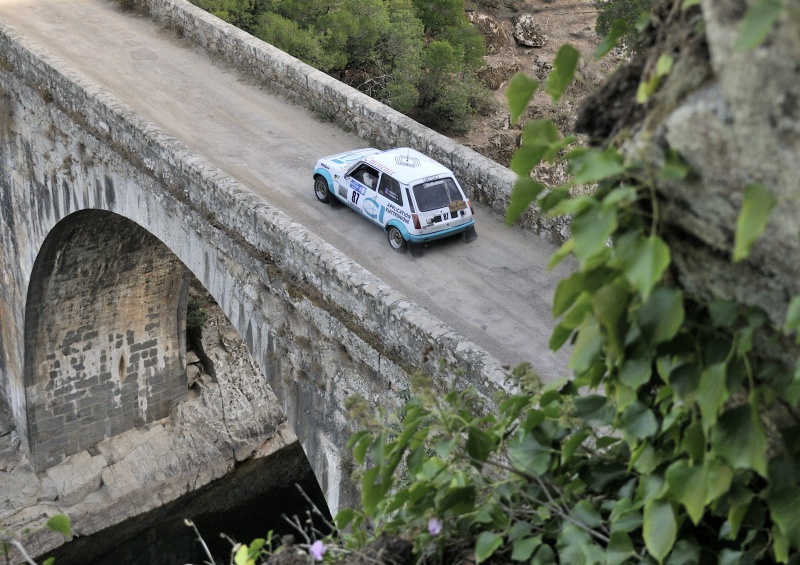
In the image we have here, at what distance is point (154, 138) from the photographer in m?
12.5

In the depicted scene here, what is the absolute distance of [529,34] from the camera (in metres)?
Answer: 30.1

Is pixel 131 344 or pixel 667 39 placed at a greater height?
pixel 667 39

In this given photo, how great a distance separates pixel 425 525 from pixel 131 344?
17.5m

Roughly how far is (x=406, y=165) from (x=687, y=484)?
8.32 m

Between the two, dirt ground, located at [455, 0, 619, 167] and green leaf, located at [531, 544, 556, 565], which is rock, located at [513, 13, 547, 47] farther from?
green leaf, located at [531, 544, 556, 565]

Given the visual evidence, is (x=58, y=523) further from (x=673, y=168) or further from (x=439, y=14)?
(x=439, y=14)

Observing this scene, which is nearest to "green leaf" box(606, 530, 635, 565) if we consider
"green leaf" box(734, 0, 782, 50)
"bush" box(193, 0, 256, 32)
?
"green leaf" box(734, 0, 782, 50)

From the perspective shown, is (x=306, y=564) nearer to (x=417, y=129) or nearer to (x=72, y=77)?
(x=417, y=129)

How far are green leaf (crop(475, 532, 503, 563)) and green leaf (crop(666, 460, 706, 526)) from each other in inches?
35.4

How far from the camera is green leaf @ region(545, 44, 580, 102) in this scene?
3.51 meters

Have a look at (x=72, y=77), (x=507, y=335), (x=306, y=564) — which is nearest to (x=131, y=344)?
(x=72, y=77)

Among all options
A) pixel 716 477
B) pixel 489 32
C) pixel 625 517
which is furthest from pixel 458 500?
pixel 489 32

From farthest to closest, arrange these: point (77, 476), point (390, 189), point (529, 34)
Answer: point (529, 34) → point (77, 476) → point (390, 189)

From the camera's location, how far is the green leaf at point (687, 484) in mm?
3285
